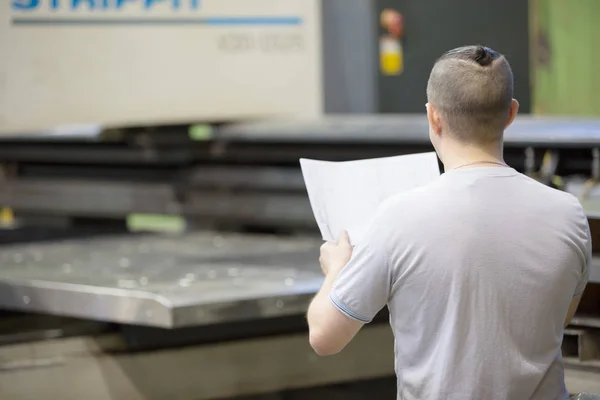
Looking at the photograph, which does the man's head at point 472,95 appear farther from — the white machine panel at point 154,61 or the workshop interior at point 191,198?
the white machine panel at point 154,61

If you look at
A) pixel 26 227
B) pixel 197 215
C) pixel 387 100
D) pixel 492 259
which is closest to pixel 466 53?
pixel 492 259

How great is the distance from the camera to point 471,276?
1.18 metres

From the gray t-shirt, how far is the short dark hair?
0.05 m

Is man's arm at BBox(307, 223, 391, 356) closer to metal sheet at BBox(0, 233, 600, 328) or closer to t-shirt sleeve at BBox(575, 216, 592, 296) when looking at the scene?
t-shirt sleeve at BBox(575, 216, 592, 296)

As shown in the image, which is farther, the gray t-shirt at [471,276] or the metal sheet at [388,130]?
the metal sheet at [388,130]

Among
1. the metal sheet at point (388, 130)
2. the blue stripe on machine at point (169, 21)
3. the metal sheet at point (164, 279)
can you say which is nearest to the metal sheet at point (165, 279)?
the metal sheet at point (164, 279)

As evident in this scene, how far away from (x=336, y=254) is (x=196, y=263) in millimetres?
1244

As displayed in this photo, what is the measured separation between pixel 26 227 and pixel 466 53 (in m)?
2.43

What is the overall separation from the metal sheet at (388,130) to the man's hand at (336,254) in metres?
0.99

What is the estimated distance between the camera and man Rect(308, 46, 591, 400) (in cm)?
118

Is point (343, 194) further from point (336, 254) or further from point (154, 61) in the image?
point (154, 61)

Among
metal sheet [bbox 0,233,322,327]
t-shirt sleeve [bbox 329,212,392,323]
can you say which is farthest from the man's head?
→ metal sheet [bbox 0,233,322,327]

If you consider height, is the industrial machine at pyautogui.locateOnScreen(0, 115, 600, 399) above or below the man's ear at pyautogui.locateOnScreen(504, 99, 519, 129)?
below

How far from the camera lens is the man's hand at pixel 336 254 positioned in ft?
4.23
